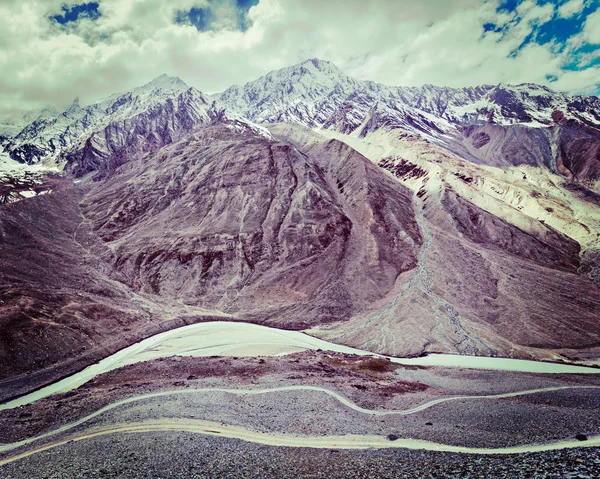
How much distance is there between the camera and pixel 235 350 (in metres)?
53.4

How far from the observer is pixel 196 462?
2130 cm

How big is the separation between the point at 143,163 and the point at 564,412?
132861 millimetres

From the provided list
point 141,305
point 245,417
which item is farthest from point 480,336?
point 141,305

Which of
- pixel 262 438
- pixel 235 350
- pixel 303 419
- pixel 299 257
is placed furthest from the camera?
pixel 299 257

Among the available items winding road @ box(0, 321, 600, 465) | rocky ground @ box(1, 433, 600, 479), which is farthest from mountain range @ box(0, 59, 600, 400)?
rocky ground @ box(1, 433, 600, 479)

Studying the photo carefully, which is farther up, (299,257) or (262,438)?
(299,257)

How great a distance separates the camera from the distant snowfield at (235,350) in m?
47.6

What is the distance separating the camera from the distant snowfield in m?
47.6

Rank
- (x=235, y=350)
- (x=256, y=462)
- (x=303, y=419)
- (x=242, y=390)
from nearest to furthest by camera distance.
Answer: (x=256, y=462) < (x=303, y=419) < (x=242, y=390) < (x=235, y=350)

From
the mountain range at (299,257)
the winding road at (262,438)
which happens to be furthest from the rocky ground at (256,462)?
the mountain range at (299,257)

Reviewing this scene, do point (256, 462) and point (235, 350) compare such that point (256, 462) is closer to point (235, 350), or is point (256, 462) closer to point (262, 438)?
point (262, 438)

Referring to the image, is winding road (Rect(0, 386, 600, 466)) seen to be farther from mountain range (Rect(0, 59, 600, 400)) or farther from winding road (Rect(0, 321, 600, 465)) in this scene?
mountain range (Rect(0, 59, 600, 400))

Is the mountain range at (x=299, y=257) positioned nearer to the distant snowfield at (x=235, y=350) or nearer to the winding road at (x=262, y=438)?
the distant snowfield at (x=235, y=350)

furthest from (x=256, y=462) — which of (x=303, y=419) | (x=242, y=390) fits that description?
(x=242, y=390)
